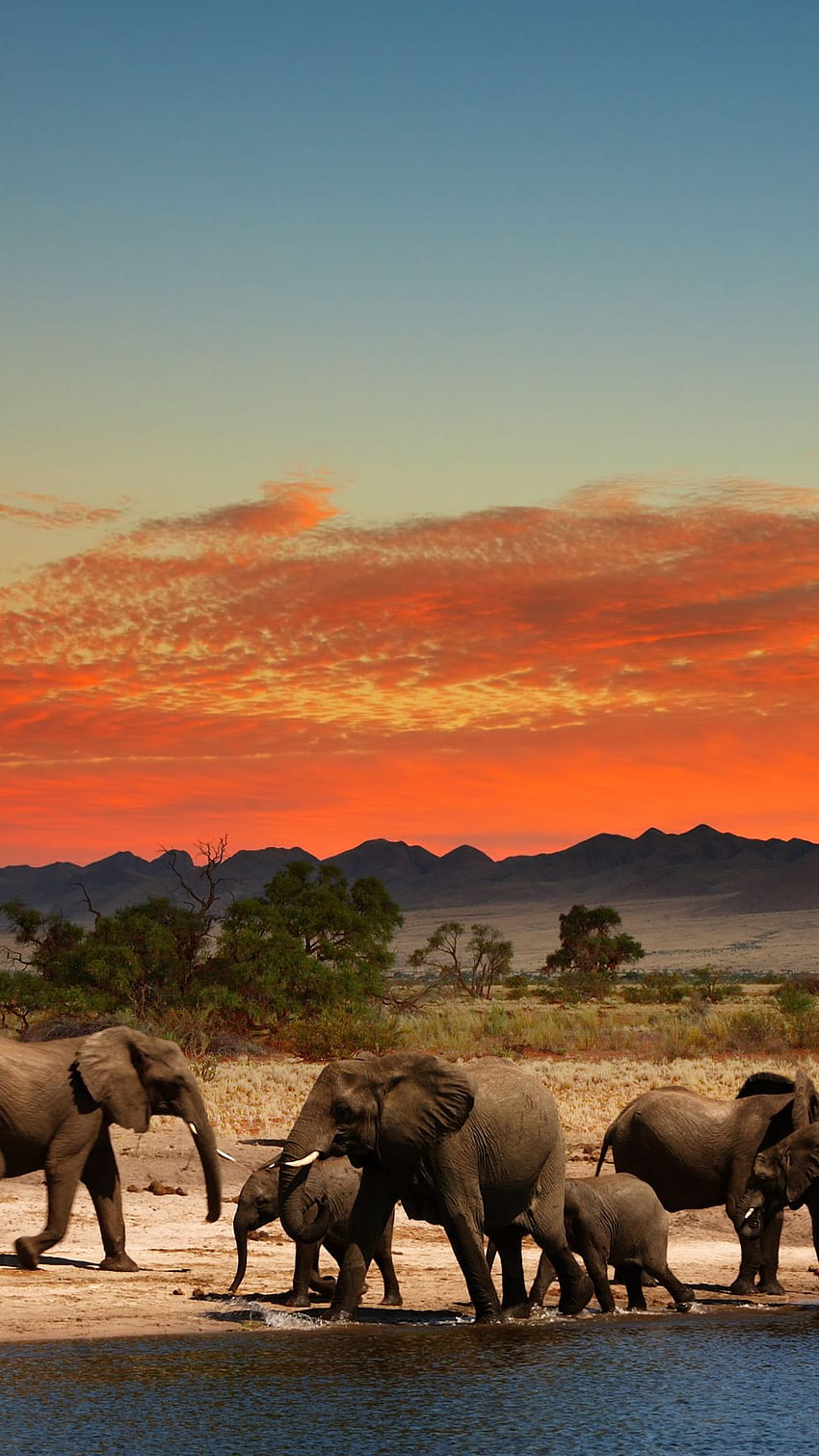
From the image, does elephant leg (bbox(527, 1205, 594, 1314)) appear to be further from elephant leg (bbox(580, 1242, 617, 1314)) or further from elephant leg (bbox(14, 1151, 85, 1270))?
elephant leg (bbox(14, 1151, 85, 1270))

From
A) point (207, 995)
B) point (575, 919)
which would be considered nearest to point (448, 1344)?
point (207, 995)

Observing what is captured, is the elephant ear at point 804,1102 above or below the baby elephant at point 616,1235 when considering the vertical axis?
above

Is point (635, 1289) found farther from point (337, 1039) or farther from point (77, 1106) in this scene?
point (337, 1039)

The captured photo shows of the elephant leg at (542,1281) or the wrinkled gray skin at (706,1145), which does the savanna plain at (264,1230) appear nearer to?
the elephant leg at (542,1281)

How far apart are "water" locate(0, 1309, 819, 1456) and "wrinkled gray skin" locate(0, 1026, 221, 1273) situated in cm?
266

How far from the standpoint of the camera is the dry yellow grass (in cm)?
2612

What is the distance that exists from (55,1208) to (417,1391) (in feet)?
16.6

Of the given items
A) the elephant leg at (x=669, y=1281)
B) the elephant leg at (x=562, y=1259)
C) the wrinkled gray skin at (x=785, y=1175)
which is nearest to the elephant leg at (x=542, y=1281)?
the elephant leg at (x=562, y=1259)

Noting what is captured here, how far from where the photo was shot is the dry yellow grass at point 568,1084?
26125mm

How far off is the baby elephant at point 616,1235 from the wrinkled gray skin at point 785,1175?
0.93 metres

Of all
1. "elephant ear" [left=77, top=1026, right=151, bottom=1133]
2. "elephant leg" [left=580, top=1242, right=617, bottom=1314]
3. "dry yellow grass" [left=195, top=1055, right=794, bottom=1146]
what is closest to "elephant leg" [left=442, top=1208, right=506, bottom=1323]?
"elephant leg" [left=580, top=1242, right=617, bottom=1314]

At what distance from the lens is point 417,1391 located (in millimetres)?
10406

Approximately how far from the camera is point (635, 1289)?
14.1 m

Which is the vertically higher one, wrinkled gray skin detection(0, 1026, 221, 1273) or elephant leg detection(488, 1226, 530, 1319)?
wrinkled gray skin detection(0, 1026, 221, 1273)
